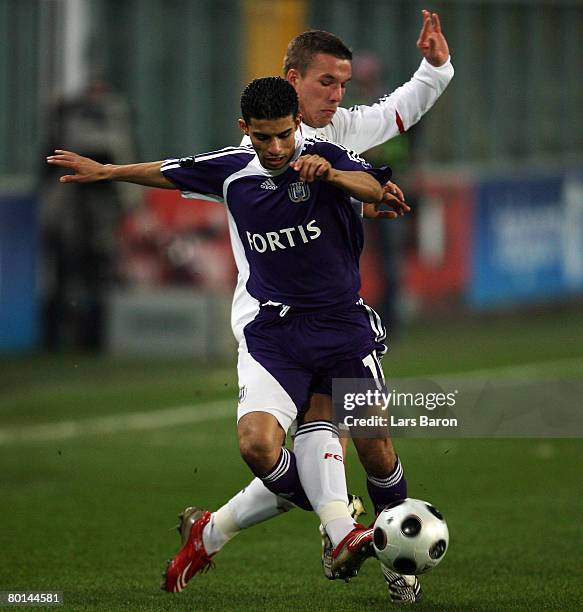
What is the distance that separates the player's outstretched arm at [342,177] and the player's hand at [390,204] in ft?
0.28

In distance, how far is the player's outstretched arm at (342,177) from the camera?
18.0 feet

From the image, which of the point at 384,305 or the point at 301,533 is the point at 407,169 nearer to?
the point at 384,305

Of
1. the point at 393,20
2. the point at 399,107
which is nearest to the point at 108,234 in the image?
the point at 393,20

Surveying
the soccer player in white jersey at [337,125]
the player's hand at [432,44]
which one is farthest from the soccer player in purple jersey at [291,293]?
the player's hand at [432,44]

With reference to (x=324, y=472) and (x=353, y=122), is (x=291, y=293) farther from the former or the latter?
(x=353, y=122)

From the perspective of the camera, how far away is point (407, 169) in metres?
16.4

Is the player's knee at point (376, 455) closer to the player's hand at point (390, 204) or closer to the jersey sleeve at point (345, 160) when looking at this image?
the player's hand at point (390, 204)

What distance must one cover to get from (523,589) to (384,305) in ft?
32.8

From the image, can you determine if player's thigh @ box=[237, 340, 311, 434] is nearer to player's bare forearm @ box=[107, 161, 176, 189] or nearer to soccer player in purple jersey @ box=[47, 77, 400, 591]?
soccer player in purple jersey @ box=[47, 77, 400, 591]

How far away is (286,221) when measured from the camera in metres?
5.97

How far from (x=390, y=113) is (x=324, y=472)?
1.54 metres

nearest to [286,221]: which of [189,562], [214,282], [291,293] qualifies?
[291,293]

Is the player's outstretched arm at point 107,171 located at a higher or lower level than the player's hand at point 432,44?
lower

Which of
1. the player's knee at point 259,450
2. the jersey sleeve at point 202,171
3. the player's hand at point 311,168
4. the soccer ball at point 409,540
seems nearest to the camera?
the player's hand at point 311,168
